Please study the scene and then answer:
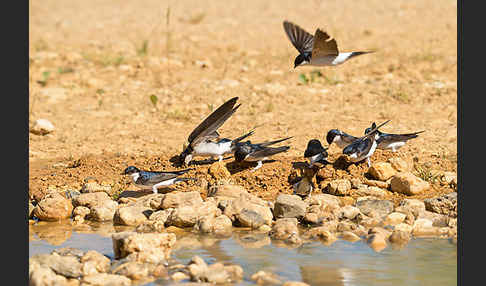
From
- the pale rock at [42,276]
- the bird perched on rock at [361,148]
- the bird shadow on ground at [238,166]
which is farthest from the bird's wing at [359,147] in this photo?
the pale rock at [42,276]

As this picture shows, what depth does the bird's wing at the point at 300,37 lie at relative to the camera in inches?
316

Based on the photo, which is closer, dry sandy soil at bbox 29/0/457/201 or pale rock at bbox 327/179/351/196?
pale rock at bbox 327/179/351/196

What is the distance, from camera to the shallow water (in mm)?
5488

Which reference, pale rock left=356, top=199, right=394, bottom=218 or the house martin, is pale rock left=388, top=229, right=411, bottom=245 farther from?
the house martin

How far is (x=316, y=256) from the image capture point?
19.8ft

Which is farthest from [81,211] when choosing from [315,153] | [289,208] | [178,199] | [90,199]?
[315,153]

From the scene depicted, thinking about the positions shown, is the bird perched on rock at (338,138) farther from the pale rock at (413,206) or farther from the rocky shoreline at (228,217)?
the pale rock at (413,206)

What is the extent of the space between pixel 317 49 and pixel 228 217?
1.92 meters

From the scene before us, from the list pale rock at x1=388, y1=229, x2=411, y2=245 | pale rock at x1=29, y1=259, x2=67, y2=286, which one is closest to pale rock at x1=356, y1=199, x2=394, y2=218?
pale rock at x1=388, y1=229, x2=411, y2=245

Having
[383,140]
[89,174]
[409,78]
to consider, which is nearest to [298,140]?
[383,140]

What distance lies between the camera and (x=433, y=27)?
15.5 metres

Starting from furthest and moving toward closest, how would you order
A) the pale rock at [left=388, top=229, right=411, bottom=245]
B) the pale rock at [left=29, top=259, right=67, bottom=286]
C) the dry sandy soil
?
the dry sandy soil, the pale rock at [left=388, top=229, right=411, bottom=245], the pale rock at [left=29, top=259, right=67, bottom=286]

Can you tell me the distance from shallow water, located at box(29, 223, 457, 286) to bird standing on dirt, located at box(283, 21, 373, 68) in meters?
1.99

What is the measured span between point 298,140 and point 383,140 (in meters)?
1.37
